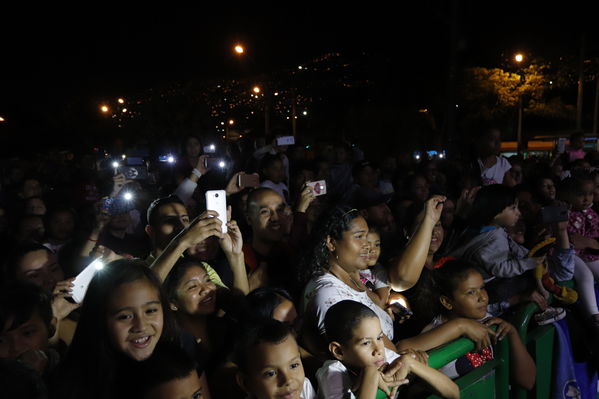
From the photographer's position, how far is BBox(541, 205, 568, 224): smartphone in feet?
12.9

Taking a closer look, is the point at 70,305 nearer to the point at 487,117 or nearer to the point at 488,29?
the point at 488,29

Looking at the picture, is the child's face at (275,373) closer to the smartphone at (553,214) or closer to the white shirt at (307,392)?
the white shirt at (307,392)

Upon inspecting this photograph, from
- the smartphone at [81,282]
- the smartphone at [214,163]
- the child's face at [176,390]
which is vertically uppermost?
the smartphone at [214,163]

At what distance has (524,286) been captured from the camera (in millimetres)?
3842

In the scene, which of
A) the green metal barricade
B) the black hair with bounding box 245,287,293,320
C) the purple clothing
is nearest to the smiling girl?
the black hair with bounding box 245,287,293,320

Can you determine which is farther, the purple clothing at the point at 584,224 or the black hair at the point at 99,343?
the purple clothing at the point at 584,224

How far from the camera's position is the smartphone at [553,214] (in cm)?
394

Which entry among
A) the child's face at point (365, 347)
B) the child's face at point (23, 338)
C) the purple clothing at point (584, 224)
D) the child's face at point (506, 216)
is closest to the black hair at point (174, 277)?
the child's face at point (23, 338)

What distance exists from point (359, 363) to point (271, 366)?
40 centimetres

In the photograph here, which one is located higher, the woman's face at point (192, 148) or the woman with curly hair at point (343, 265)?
the woman's face at point (192, 148)

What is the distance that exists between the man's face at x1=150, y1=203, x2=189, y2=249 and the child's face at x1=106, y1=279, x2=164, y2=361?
1484 mm

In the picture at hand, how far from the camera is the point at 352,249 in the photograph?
3.25 m

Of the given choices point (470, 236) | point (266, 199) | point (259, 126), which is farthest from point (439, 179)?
point (259, 126)

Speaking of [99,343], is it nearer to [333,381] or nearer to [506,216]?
[333,381]
